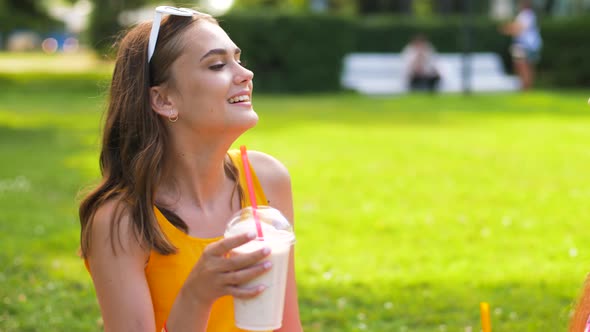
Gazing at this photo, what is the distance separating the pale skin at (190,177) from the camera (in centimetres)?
257

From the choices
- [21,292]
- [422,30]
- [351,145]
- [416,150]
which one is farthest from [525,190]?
[422,30]

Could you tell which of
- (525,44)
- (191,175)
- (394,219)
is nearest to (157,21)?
(191,175)

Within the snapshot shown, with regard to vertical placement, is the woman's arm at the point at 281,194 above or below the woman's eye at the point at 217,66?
below

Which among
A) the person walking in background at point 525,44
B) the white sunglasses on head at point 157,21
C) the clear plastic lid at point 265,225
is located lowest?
the person walking in background at point 525,44

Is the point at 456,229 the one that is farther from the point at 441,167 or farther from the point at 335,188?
the point at 441,167

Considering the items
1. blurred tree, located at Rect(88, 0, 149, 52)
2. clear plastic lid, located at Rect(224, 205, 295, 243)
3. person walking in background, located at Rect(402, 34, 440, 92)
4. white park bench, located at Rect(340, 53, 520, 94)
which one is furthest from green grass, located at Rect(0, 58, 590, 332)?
blurred tree, located at Rect(88, 0, 149, 52)

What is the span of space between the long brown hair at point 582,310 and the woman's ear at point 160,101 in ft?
4.35

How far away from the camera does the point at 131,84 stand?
274cm

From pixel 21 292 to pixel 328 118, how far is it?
11.1 meters

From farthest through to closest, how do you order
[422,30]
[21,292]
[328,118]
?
1. [422,30]
2. [328,118]
3. [21,292]

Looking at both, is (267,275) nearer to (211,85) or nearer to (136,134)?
(211,85)

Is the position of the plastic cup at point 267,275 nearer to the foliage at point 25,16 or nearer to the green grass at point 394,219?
the green grass at point 394,219

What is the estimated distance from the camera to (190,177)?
286 cm

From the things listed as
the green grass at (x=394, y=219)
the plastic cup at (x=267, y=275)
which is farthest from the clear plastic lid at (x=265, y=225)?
the green grass at (x=394, y=219)
